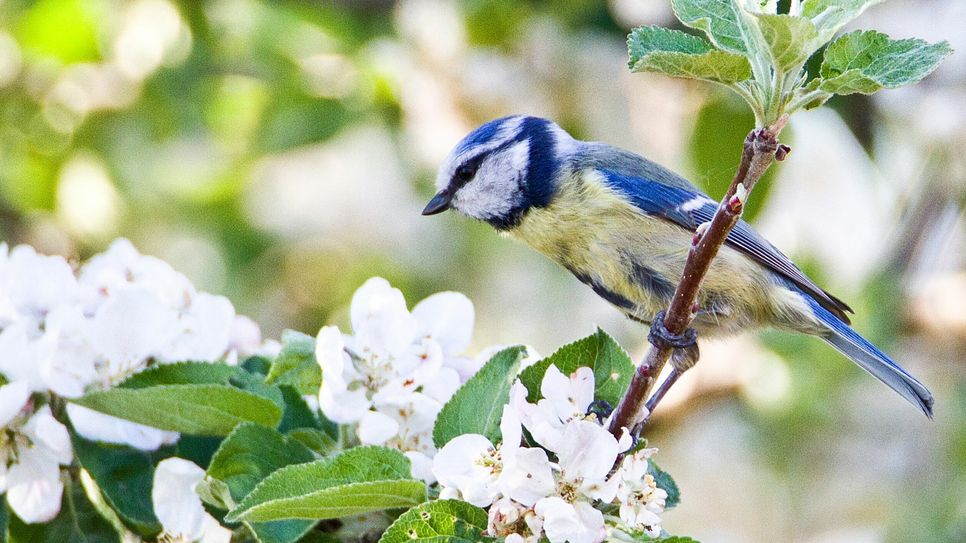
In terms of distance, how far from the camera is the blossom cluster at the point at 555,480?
36.8 inches

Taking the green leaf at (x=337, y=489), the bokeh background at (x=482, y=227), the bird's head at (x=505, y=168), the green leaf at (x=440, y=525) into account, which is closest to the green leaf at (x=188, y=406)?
the green leaf at (x=337, y=489)

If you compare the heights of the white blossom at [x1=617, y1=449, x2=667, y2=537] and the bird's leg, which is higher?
the bird's leg

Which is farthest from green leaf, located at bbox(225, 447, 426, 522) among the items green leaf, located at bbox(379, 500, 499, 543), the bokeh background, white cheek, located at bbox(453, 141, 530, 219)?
the bokeh background

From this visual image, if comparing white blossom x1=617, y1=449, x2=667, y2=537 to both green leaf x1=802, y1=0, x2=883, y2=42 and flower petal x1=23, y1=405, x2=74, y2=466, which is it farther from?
flower petal x1=23, y1=405, x2=74, y2=466

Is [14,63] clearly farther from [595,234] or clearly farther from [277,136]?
[595,234]

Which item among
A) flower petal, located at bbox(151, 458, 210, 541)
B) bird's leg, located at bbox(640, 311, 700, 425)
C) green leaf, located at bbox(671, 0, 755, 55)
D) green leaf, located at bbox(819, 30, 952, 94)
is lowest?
flower petal, located at bbox(151, 458, 210, 541)

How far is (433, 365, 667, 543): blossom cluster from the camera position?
0.94 metres

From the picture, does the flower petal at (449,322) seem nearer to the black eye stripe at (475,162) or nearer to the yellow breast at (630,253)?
the yellow breast at (630,253)

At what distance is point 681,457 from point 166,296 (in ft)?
7.88

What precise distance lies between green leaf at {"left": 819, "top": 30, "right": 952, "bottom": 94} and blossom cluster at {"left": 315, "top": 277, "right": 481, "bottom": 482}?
0.51 m

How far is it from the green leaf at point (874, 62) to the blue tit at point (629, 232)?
75 cm

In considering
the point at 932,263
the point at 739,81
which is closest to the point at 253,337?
the point at 739,81

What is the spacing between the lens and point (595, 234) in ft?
5.51

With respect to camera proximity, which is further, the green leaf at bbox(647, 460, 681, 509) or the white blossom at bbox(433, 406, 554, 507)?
the green leaf at bbox(647, 460, 681, 509)
